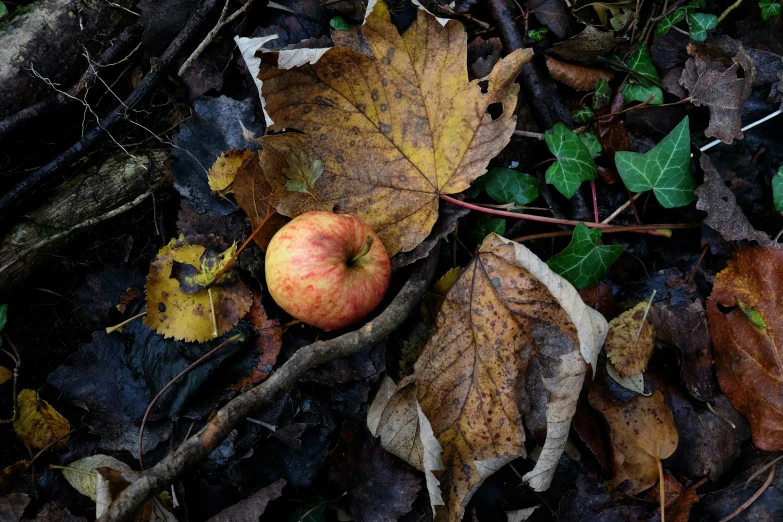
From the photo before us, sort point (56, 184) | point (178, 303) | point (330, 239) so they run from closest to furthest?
1. point (330, 239)
2. point (178, 303)
3. point (56, 184)

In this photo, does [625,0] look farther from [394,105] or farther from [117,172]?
[117,172]

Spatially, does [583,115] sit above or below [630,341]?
above

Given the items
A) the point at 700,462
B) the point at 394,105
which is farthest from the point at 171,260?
the point at 700,462

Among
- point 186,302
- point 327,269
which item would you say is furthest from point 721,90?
point 186,302

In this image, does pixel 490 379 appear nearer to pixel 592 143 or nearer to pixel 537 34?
pixel 592 143

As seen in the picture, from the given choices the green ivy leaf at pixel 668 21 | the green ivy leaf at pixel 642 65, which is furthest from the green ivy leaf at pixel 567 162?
the green ivy leaf at pixel 668 21
